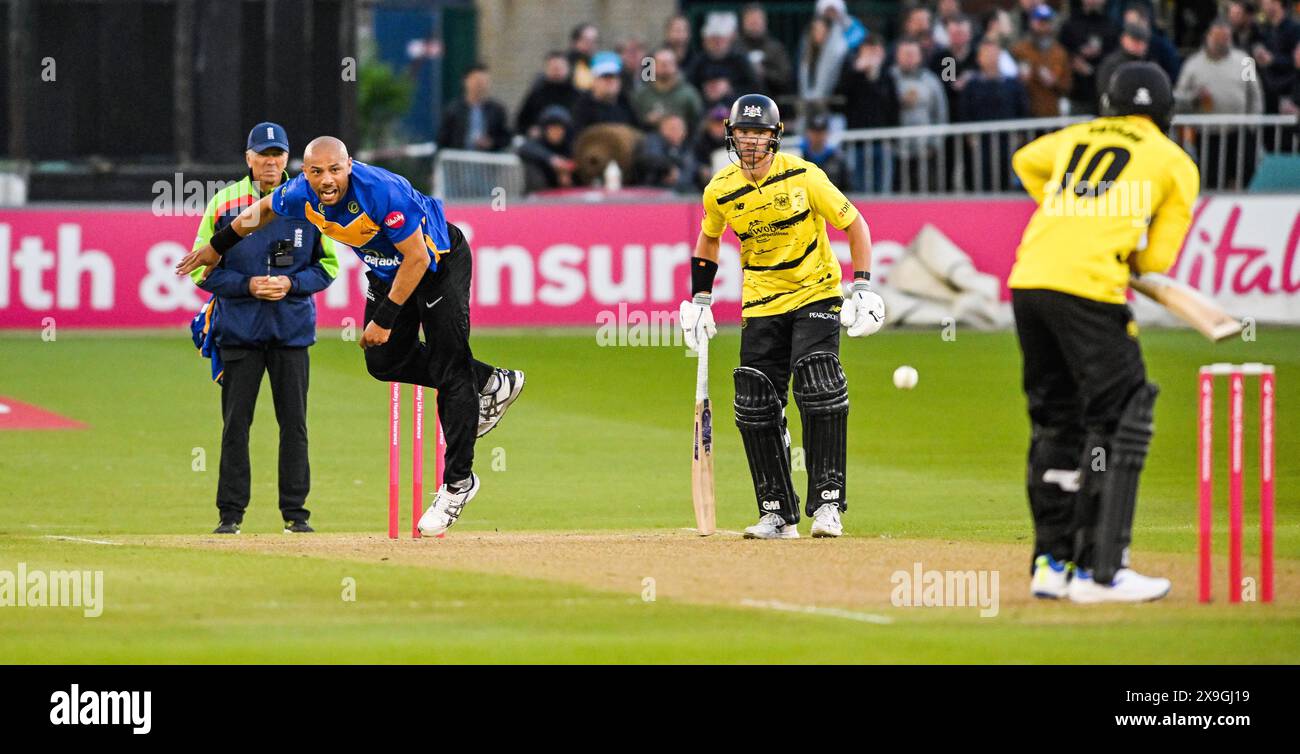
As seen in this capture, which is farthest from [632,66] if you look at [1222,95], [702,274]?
[702,274]

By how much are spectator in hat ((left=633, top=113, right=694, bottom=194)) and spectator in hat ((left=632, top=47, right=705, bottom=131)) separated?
1.00ft

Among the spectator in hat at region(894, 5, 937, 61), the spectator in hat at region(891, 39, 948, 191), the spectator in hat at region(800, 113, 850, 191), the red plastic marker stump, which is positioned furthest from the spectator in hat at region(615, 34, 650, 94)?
the red plastic marker stump

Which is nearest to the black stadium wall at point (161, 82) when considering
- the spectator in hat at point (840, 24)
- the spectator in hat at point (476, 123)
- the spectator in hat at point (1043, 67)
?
the spectator in hat at point (476, 123)

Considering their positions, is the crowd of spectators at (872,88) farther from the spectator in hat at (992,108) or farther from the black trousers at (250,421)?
the black trousers at (250,421)

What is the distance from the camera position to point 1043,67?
25484 millimetres

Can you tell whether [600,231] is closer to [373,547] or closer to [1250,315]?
[1250,315]

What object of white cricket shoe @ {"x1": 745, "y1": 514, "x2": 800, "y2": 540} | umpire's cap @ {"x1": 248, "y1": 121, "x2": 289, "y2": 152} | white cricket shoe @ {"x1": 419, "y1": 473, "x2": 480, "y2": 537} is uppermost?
umpire's cap @ {"x1": 248, "y1": 121, "x2": 289, "y2": 152}

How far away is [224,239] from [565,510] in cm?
318

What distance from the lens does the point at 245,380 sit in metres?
12.6

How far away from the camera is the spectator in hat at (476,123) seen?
25.7m

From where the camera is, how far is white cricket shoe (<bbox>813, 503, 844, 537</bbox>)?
37.9 ft

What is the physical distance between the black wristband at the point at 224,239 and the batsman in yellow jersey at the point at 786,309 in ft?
8.67

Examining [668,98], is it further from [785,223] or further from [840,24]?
[785,223]

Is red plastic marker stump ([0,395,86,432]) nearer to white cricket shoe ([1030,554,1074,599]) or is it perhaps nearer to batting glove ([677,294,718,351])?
batting glove ([677,294,718,351])
